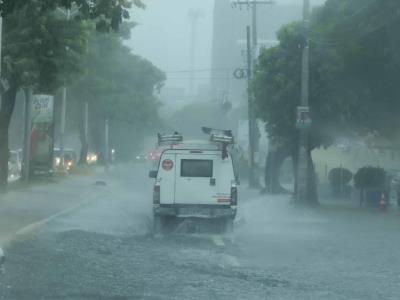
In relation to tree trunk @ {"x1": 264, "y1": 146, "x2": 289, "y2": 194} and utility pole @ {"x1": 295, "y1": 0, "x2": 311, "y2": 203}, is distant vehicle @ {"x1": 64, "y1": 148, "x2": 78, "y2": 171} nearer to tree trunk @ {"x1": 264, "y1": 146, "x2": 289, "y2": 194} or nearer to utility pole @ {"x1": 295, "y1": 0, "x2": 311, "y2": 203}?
tree trunk @ {"x1": 264, "y1": 146, "x2": 289, "y2": 194}

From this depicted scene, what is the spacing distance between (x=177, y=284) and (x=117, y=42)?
52296 mm

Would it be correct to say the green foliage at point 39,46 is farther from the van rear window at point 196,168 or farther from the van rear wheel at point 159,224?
the van rear wheel at point 159,224

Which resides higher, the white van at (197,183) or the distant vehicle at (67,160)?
the distant vehicle at (67,160)

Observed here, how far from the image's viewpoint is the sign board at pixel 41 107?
4444cm

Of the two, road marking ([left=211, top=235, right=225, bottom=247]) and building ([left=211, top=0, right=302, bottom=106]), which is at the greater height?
building ([left=211, top=0, right=302, bottom=106])

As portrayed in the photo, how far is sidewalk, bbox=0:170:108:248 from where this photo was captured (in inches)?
942

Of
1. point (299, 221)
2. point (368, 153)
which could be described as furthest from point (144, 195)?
point (368, 153)

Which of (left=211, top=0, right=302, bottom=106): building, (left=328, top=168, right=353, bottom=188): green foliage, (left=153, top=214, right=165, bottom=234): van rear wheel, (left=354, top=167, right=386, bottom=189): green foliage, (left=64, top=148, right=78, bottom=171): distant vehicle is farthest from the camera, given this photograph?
(left=211, top=0, right=302, bottom=106): building

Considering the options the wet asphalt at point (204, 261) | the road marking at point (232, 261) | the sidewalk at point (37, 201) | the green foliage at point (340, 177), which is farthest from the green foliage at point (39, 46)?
the green foliage at point (340, 177)

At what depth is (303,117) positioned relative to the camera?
3462 centimetres

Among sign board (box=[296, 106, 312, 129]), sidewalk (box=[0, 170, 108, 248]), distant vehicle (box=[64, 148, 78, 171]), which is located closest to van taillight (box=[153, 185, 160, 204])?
sidewalk (box=[0, 170, 108, 248])

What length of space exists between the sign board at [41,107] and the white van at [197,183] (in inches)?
849

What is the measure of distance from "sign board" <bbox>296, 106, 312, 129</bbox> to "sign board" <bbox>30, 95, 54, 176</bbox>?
14.5 metres

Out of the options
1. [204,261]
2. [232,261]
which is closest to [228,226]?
[232,261]
